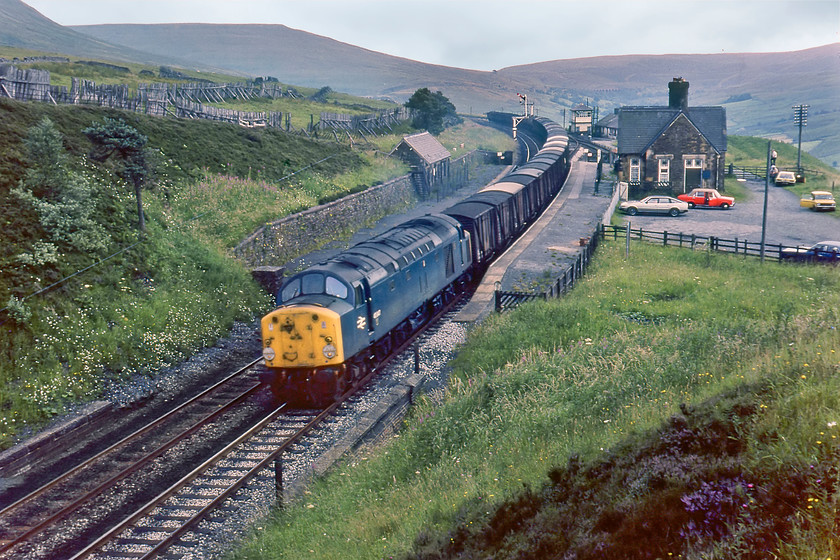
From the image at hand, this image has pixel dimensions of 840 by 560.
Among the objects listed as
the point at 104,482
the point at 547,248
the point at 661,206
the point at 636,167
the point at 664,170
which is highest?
the point at 636,167

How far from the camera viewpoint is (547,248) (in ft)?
114

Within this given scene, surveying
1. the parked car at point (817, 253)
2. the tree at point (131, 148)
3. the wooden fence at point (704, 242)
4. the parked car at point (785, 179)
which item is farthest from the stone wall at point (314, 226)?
the parked car at point (785, 179)

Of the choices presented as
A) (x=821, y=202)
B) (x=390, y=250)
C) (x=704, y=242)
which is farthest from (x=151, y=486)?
(x=821, y=202)

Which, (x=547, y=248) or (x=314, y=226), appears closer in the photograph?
(x=547, y=248)

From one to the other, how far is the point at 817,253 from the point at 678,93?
2870cm

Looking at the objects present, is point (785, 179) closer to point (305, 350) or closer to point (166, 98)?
point (166, 98)

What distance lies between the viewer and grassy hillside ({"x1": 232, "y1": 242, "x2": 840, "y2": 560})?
22.5ft

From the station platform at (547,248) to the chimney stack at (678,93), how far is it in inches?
344

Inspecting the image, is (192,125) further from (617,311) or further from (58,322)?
(617,311)

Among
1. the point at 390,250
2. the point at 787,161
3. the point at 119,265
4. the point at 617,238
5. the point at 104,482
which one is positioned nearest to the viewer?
the point at 104,482

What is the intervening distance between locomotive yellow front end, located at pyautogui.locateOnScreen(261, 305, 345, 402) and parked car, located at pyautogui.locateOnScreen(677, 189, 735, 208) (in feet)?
129

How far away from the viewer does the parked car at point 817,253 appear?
29.9 m

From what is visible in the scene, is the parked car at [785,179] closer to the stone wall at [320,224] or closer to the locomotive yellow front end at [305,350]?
the stone wall at [320,224]

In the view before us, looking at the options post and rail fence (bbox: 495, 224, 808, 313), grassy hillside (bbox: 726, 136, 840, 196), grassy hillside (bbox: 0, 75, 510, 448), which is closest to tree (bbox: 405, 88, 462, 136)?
grassy hillside (bbox: 726, 136, 840, 196)
